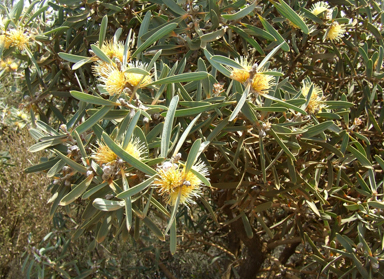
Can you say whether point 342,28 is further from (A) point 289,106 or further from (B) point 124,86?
(B) point 124,86

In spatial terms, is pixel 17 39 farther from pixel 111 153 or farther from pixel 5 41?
pixel 111 153

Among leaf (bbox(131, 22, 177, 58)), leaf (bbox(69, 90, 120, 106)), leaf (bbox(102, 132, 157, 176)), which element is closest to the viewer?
leaf (bbox(102, 132, 157, 176))

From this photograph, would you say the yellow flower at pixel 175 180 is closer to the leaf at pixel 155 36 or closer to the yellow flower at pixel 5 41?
the leaf at pixel 155 36

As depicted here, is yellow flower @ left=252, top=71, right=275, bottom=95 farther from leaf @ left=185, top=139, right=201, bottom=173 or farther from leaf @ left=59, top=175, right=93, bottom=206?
leaf @ left=59, top=175, right=93, bottom=206

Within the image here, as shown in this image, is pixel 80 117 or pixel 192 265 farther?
pixel 192 265

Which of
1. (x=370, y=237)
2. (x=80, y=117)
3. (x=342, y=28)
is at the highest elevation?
(x=342, y=28)

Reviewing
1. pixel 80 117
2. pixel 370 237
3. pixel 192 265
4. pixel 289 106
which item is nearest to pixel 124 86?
pixel 80 117

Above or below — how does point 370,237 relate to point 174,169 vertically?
below

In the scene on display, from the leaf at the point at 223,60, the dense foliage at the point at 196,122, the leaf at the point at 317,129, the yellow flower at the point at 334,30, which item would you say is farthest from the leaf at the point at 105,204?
the yellow flower at the point at 334,30

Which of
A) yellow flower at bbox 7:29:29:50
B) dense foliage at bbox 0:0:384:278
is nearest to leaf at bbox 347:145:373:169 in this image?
dense foliage at bbox 0:0:384:278
